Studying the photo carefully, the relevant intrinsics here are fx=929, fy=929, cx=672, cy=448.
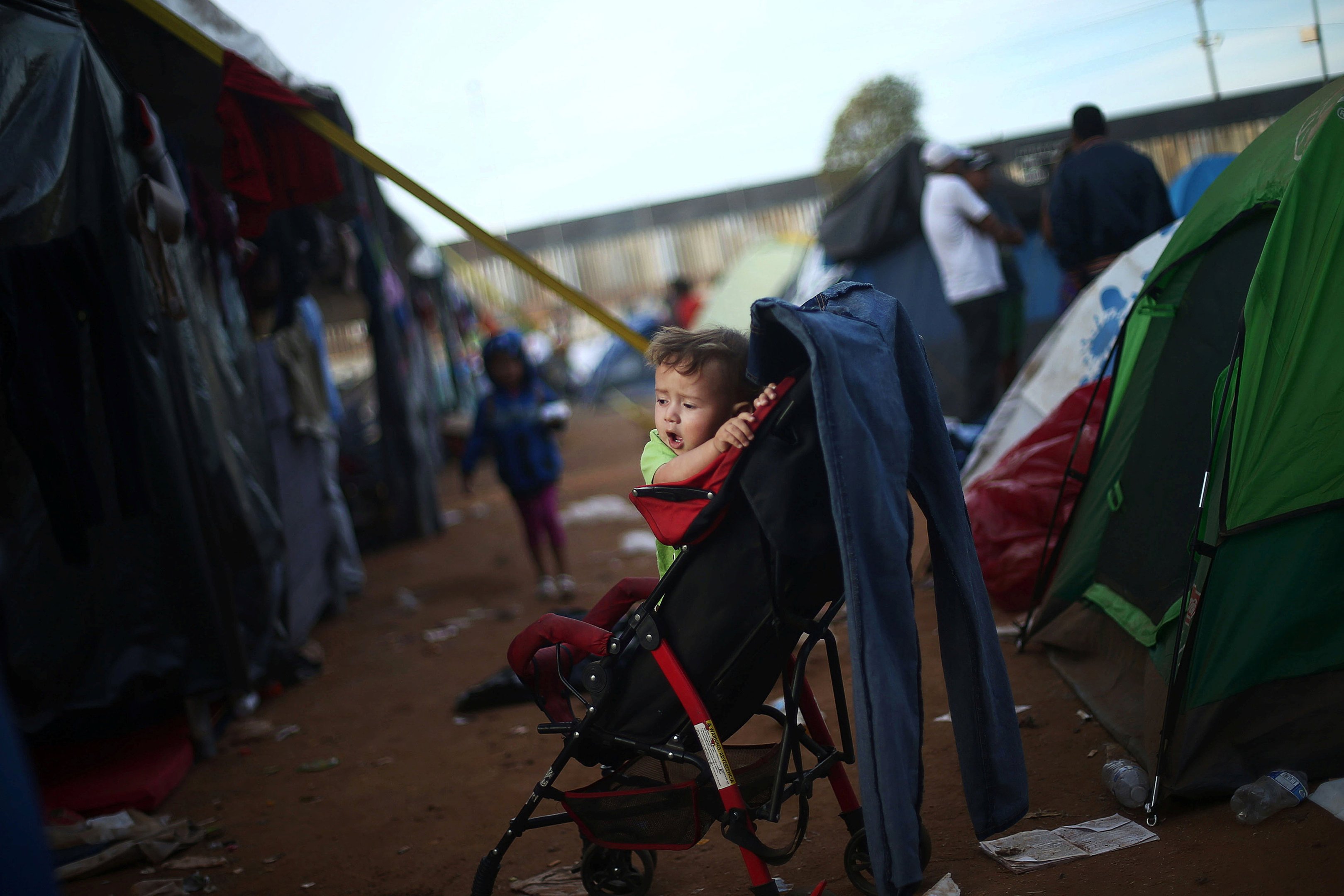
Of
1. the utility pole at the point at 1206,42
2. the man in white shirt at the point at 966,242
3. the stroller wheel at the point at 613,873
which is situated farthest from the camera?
the man in white shirt at the point at 966,242

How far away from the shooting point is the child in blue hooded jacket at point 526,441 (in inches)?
225

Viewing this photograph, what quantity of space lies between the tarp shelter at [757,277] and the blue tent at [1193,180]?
217 inches

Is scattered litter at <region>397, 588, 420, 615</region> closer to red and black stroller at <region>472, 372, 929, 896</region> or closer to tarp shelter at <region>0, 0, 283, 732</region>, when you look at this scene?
tarp shelter at <region>0, 0, 283, 732</region>

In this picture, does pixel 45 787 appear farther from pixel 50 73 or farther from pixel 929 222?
pixel 929 222

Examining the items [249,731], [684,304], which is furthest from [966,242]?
[684,304]

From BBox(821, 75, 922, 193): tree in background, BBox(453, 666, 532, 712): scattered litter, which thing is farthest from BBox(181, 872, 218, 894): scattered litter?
BBox(821, 75, 922, 193): tree in background

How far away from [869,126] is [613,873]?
904 centimetres

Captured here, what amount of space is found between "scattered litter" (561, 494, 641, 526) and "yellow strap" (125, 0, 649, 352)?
3.53 m

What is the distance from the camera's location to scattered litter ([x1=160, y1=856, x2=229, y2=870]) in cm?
296

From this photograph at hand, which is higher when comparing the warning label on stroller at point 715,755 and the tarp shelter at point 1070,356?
the tarp shelter at point 1070,356

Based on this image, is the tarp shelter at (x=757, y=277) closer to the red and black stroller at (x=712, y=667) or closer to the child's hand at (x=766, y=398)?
the red and black stroller at (x=712, y=667)

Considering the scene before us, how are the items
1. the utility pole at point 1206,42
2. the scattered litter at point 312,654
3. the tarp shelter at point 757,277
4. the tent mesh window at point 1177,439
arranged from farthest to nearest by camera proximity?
the tarp shelter at point 757,277 → the scattered litter at point 312,654 → the utility pole at point 1206,42 → the tent mesh window at point 1177,439

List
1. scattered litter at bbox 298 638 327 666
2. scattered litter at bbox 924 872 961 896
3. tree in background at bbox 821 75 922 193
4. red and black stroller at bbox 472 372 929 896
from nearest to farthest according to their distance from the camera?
1. red and black stroller at bbox 472 372 929 896
2. scattered litter at bbox 924 872 961 896
3. scattered litter at bbox 298 638 327 666
4. tree in background at bbox 821 75 922 193

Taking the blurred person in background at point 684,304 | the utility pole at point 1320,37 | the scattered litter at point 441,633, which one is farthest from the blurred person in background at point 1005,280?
the blurred person in background at point 684,304
